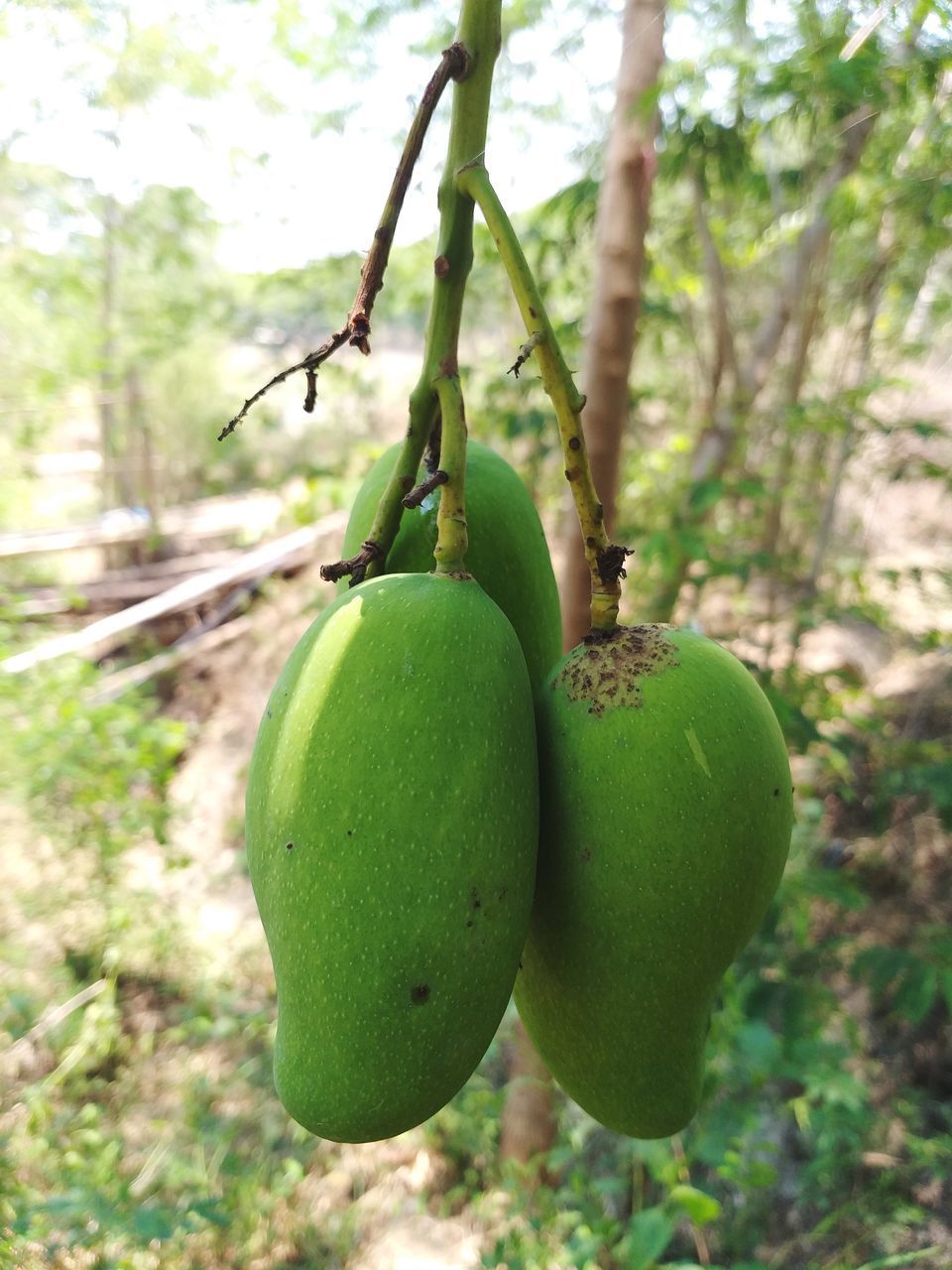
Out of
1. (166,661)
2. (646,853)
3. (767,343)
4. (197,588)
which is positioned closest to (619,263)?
(646,853)

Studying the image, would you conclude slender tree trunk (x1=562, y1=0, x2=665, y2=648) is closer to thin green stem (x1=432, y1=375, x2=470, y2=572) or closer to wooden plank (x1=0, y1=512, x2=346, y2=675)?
thin green stem (x1=432, y1=375, x2=470, y2=572)

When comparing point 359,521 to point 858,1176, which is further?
point 858,1176

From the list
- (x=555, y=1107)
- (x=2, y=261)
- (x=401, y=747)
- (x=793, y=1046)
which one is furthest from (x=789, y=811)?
(x=2, y=261)

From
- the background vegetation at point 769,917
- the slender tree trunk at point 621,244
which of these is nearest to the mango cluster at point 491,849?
the background vegetation at point 769,917

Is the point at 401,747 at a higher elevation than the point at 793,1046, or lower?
higher

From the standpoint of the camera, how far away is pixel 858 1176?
262 cm

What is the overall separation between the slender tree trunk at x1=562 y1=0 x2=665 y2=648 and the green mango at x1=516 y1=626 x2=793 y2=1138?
0.86 metres

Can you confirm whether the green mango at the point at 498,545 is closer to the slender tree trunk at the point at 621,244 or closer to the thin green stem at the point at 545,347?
the thin green stem at the point at 545,347

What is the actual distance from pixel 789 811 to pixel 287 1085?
0.56 meters

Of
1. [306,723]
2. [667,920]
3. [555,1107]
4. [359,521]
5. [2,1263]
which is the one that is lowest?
[555,1107]

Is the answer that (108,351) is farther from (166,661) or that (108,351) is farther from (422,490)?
(422,490)

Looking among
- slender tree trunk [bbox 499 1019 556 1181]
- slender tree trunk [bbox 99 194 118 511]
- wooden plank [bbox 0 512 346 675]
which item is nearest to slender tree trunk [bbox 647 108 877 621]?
slender tree trunk [bbox 499 1019 556 1181]

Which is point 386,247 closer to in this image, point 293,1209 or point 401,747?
point 401,747

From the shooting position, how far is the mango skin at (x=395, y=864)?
701mm
